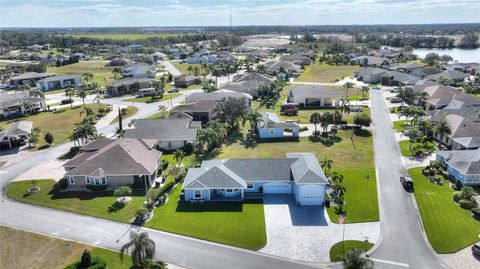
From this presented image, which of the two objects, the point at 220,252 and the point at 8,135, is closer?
the point at 220,252

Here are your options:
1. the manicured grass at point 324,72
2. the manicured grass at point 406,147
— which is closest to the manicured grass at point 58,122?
the manicured grass at point 406,147

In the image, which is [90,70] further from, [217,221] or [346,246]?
[346,246]

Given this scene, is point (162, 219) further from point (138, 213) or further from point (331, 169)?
point (331, 169)

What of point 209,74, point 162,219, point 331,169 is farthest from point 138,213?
point 209,74

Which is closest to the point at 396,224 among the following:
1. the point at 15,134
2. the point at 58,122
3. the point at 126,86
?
the point at 15,134

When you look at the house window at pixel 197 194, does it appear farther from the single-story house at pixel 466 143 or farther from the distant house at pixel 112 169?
the single-story house at pixel 466 143

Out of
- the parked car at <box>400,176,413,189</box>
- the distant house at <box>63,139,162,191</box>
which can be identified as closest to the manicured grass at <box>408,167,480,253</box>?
the parked car at <box>400,176,413,189</box>

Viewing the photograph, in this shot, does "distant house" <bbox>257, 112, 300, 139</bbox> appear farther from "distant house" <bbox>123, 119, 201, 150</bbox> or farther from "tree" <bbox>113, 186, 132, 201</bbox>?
"tree" <bbox>113, 186, 132, 201</bbox>
